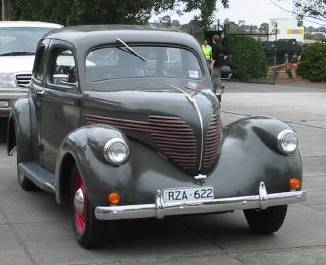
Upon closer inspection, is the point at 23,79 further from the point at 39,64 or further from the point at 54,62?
the point at 54,62

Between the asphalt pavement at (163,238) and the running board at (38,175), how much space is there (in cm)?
31

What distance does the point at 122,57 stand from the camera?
624 centimetres

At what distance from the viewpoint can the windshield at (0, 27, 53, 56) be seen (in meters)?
11.8

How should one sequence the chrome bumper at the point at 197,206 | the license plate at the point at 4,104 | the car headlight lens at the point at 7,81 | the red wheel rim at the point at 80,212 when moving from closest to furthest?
1. the chrome bumper at the point at 197,206
2. the red wheel rim at the point at 80,212
3. the license plate at the point at 4,104
4. the car headlight lens at the point at 7,81

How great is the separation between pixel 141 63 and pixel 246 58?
23.4 metres

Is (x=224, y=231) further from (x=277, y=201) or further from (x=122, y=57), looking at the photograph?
(x=122, y=57)

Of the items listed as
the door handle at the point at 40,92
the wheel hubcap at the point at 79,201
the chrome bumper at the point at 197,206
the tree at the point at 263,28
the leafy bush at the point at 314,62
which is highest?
the door handle at the point at 40,92

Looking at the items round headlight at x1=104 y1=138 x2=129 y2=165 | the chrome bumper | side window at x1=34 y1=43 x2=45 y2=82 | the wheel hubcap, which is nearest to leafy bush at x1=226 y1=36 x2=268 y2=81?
side window at x1=34 y1=43 x2=45 y2=82

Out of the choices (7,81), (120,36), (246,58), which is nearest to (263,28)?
(246,58)

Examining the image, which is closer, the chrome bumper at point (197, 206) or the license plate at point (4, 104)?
the chrome bumper at point (197, 206)

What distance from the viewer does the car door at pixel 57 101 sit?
6066mm

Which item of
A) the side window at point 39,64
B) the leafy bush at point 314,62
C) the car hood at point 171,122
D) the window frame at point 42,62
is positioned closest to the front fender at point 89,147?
the car hood at point 171,122

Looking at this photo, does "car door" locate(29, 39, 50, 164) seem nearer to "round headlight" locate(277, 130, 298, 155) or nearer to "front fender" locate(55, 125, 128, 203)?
"front fender" locate(55, 125, 128, 203)

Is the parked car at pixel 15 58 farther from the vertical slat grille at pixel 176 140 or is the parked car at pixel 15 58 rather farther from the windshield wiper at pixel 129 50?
the vertical slat grille at pixel 176 140
